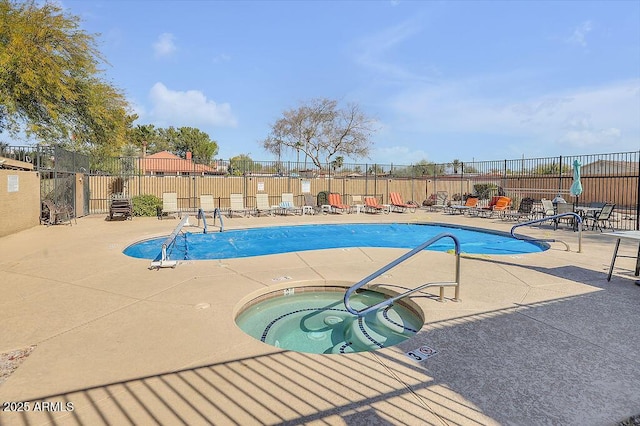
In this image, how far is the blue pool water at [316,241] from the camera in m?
8.79

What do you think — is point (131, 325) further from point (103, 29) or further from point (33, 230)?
point (103, 29)

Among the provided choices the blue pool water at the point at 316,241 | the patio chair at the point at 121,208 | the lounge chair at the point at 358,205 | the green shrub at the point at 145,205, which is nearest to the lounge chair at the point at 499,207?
the blue pool water at the point at 316,241

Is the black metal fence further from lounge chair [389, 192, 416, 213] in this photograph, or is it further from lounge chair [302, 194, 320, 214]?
lounge chair [389, 192, 416, 213]

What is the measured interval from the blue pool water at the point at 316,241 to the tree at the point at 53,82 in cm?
828

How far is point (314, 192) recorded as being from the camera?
1992 cm

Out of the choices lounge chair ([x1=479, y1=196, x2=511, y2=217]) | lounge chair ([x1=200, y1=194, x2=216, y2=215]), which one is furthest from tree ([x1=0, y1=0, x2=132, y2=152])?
lounge chair ([x1=479, y1=196, x2=511, y2=217])

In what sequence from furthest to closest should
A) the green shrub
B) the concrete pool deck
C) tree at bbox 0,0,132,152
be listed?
the green shrub
tree at bbox 0,0,132,152
the concrete pool deck

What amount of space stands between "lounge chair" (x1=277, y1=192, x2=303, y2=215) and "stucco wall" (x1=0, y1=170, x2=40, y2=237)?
848cm

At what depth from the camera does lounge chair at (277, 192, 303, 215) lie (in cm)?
1579

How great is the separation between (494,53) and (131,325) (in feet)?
55.9

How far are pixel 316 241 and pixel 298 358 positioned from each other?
8259mm

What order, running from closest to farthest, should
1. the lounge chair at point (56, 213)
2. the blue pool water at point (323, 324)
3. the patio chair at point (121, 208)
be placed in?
the blue pool water at point (323, 324) → the lounge chair at point (56, 213) → the patio chair at point (121, 208)

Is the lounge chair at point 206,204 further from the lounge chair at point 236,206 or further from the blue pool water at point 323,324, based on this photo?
the blue pool water at point 323,324

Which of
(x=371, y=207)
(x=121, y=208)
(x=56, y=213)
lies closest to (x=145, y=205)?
(x=121, y=208)
